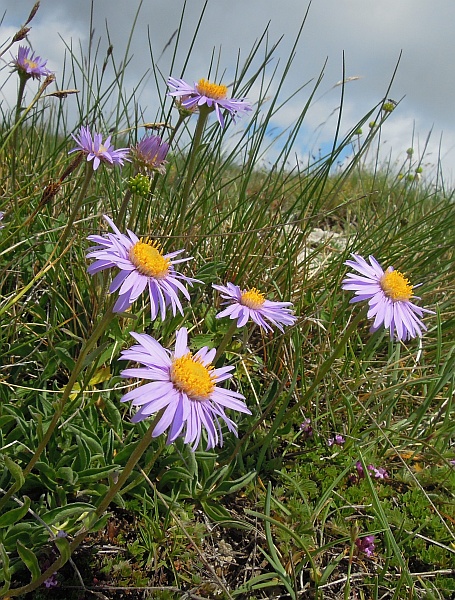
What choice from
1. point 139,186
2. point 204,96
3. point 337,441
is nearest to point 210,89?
point 204,96

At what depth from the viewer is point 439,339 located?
2057mm

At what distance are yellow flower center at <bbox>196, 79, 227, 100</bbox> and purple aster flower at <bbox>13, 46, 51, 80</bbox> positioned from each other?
2.40 feet

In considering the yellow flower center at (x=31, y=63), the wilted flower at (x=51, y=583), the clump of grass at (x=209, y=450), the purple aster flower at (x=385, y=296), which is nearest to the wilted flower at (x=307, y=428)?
the clump of grass at (x=209, y=450)

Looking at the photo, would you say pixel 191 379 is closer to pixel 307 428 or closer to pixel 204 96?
pixel 307 428

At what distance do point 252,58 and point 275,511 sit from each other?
70.9 inches

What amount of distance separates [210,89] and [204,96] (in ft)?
0.12

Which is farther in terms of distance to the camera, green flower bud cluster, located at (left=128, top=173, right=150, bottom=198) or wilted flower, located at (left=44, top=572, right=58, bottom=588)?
green flower bud cluster, located at (left=128, top=173, right=150, bottom=198)

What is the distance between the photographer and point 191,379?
1.09 m

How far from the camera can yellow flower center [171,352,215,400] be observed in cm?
109

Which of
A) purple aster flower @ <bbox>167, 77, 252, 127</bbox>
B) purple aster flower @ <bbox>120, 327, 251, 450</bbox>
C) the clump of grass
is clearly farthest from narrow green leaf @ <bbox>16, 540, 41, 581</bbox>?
purple aster flower @ <bbox>167, 77, 252, 127</bbox>

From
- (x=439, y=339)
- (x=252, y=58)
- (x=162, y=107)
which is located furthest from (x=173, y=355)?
(x=252, y=58)

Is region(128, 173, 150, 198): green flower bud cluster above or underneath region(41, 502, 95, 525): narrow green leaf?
above

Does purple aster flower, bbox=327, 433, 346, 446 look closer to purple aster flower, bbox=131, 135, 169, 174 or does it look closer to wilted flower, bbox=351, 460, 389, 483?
wilted flower, bbox=351, 460, 389, 483

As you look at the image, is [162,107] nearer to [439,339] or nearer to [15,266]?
[15,266]
